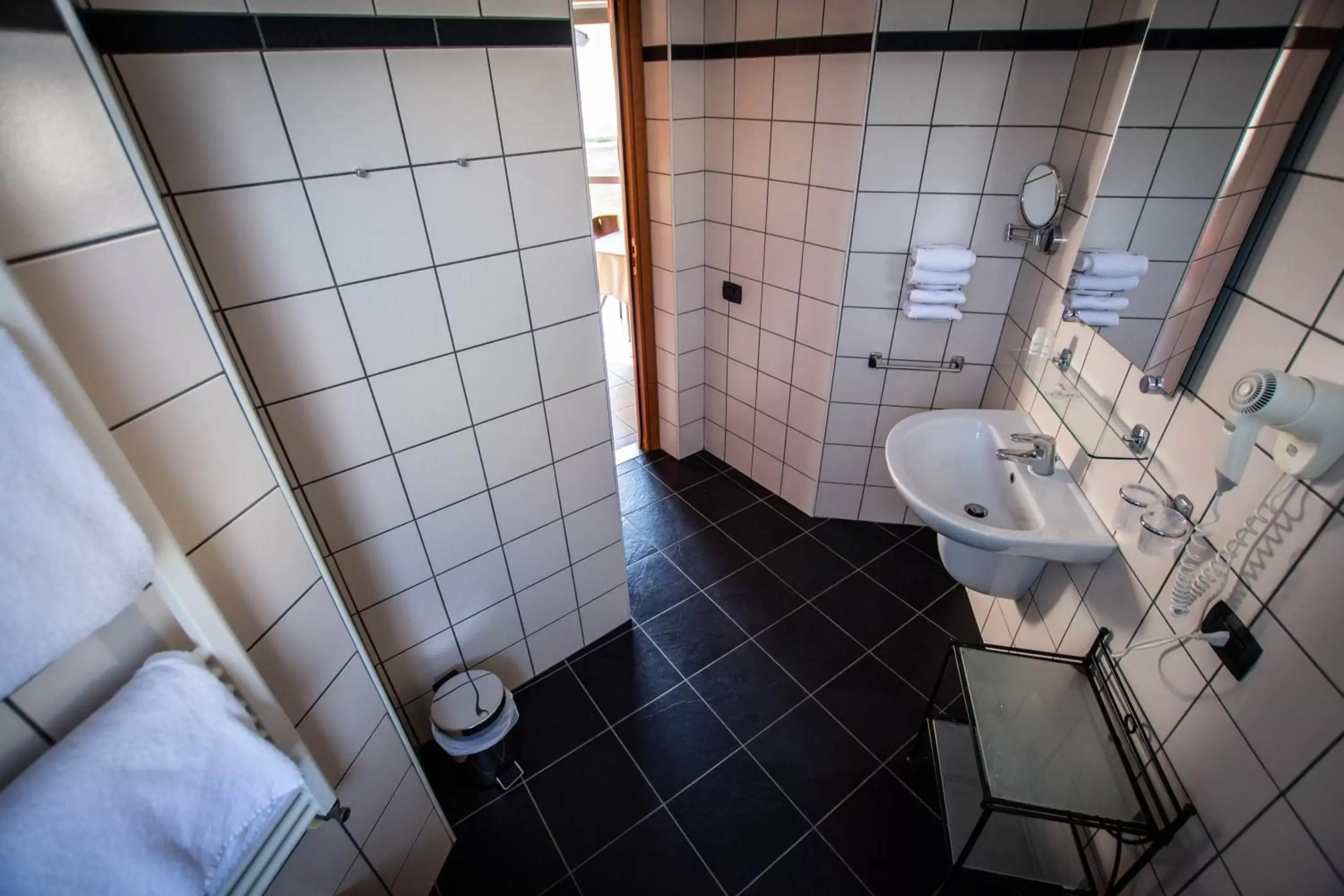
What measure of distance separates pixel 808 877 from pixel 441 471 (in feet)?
4.64

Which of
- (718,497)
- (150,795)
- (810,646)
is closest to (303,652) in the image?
(150,795)

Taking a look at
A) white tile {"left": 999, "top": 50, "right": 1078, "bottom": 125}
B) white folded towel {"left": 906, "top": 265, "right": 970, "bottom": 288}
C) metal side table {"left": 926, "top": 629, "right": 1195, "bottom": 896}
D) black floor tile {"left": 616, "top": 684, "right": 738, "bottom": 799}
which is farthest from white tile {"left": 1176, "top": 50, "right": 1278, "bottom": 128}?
black floor tile {"left": 616, "top": 684, "right": 738, "bottom": 799}

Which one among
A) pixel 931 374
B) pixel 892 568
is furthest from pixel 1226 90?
pixel 892 568

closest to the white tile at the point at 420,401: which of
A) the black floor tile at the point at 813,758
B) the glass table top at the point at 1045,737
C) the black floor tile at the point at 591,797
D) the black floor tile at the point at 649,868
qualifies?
the black floor tile at the point at 591,797

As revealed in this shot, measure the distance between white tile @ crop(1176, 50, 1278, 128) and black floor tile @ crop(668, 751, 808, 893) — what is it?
188 centimetres

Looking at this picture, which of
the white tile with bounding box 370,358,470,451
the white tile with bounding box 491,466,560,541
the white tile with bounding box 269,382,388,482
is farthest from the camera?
the white tile with bounding box 491,466,560,541

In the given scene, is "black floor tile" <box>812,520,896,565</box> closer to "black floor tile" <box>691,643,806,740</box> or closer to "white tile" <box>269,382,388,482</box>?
"black floor tile" <box>691,643,806,740</box>

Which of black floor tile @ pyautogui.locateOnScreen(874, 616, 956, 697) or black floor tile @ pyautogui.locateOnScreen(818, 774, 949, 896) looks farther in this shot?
black floor tile @ pyautogui.locateOnScreen(874, 616, 956, 697)

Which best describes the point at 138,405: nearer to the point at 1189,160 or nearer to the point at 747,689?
the point at 747,689

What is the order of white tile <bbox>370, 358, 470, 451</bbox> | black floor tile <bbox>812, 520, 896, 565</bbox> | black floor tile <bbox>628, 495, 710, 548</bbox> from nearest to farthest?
white tile <bbox>370, 358, 470, 451</bbox> → black floor tile <bbox>812, 520, 896, 565</bbox> → black floor tile <bbox>628, 495, 710, 548</bbox>

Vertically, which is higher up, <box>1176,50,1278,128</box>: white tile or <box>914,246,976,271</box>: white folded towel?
<box>1176,50,1278,128</box>: white tile

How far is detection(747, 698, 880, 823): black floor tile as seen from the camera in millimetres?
1674

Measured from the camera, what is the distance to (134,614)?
74 centimetres

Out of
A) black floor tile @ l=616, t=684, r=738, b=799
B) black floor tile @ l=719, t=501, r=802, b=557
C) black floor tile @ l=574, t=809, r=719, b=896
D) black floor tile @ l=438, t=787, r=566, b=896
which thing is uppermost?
black floor tile @ l=719, t=501, r=802, b=557
